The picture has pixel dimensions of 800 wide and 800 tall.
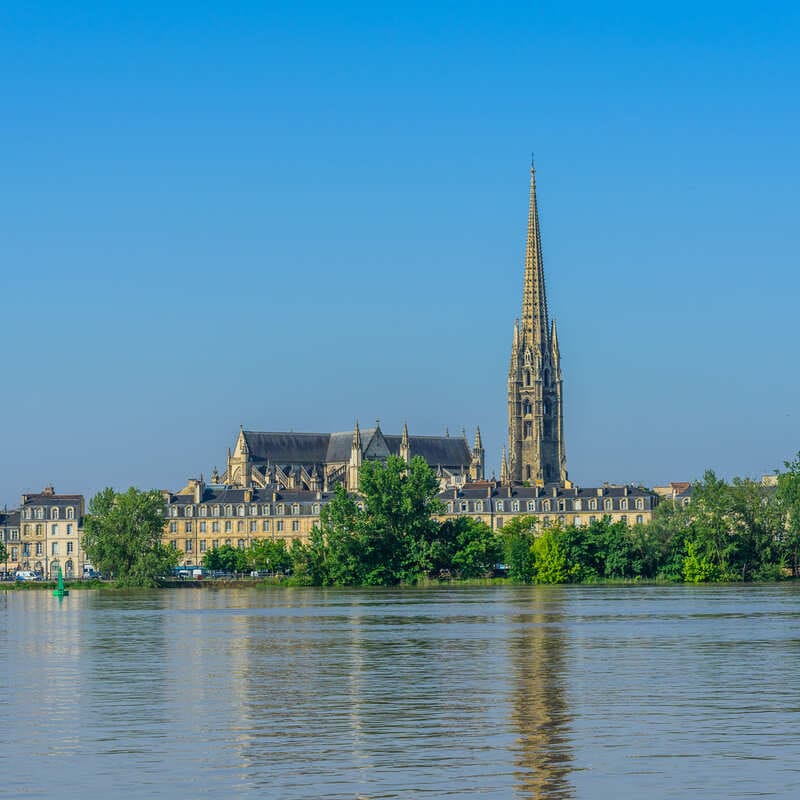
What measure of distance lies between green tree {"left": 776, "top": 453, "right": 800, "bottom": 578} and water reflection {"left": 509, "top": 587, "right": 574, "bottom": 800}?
83773 mm

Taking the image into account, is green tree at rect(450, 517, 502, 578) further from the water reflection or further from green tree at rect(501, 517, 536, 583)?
the water reflection

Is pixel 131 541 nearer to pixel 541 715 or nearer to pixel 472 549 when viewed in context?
pixel 472 549

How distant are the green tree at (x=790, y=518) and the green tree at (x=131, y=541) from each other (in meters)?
55.4

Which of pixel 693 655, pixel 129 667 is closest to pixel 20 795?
pixel 129 667

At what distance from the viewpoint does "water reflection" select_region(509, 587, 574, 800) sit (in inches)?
1019

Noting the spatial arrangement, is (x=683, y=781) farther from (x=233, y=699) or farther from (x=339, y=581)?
(x=339, y=581)

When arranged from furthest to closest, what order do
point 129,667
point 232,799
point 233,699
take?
point 129,667, point 233,699, point 232,799

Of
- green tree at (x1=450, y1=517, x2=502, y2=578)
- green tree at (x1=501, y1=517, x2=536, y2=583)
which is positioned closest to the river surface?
green tree at (x1=450, y1=517, x2=502, y2=578)

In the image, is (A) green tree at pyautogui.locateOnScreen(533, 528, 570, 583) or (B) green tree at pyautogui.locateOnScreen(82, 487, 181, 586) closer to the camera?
(A) green tree at pyautogui.locateOnScreen(533, 528, 570, 583)

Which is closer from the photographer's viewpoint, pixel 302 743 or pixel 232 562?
pixel 302 743

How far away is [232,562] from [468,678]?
157760 millimetres

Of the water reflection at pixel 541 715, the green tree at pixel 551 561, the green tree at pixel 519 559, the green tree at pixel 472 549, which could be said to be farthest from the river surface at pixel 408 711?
the green tree at pixel 519 559

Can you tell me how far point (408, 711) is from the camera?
1409 inches

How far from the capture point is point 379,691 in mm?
40812
